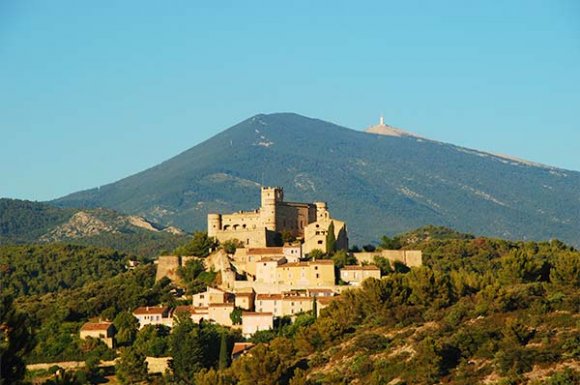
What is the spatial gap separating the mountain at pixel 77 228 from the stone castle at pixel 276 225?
64.0 metres

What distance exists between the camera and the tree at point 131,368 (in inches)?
1913

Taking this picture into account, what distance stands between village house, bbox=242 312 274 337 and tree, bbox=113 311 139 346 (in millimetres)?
4649

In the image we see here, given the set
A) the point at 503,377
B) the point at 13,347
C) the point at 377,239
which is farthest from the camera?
the point at 377,239

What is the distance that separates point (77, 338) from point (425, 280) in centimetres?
1465

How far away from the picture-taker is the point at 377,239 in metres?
185

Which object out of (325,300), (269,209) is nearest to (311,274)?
(325,300)

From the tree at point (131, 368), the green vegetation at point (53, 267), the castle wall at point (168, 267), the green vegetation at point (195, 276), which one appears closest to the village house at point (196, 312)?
the green vegetation at point (195, 276)

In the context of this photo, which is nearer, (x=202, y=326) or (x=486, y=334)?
(x=486, y=334)

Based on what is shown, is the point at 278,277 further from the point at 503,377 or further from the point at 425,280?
the point at 503,377

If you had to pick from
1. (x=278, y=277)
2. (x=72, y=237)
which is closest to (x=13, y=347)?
(x=278, y=277)

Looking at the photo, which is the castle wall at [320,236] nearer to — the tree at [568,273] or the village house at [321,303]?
the village house at [321,303]

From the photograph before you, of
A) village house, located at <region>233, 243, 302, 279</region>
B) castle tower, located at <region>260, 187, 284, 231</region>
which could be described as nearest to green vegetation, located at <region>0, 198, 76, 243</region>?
castle tower, located at <region>260, 187, 284, 231</region>

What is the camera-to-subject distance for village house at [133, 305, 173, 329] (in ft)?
181

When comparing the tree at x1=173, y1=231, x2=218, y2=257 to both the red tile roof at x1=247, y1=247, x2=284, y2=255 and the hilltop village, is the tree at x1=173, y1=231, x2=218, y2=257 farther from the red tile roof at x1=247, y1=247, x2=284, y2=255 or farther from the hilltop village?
the red tile roof at x1=247, y1=247, x2=284, y2=255
